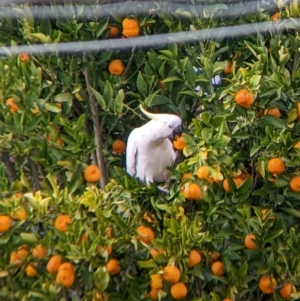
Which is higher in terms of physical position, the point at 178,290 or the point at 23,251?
the point at 23,251

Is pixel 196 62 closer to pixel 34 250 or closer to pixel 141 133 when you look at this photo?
pixel 141 133

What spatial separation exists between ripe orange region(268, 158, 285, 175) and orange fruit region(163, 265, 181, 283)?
535 millimetres

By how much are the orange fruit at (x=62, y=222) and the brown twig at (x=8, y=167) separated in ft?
1.59

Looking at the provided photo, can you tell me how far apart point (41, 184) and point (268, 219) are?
3.24ft

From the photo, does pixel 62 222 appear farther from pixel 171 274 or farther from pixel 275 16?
pixel 275 16

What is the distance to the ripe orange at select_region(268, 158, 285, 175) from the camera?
10.3 ft

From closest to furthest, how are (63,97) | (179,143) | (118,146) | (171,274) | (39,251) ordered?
(171,274) → (39,251) → (179,143) → (63,97) → (118,146)

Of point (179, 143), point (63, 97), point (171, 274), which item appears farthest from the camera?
point (63, 97)

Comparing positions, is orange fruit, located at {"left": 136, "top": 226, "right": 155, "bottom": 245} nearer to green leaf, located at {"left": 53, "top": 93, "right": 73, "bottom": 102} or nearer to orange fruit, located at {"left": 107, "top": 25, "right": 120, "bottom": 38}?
green leaf, located at {"left": 53, "top": 93, "right": 73, "bottom": 102}

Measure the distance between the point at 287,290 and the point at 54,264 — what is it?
0.91 meters

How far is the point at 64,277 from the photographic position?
3.11 m

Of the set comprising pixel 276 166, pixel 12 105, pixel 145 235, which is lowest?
pixel 145 235

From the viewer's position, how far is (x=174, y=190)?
3.20m

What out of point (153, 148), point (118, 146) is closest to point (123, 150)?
point (118, 146)
